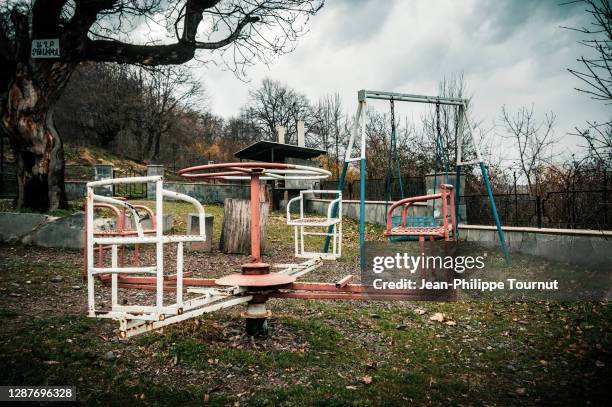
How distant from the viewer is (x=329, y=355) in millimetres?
3307

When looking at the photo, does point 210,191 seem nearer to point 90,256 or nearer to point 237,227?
point 237,227

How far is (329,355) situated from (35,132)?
28.4 ft

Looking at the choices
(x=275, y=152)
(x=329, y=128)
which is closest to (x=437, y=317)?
(x=275, y=152)

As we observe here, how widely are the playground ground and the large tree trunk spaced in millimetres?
4864

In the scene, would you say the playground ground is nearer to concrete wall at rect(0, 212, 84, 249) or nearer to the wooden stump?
concrete wall at rect(0, 212, 84, 249)

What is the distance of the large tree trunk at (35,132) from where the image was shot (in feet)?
28.7

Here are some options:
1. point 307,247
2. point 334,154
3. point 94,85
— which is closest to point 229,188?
point 334,154

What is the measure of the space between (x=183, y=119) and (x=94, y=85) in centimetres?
726

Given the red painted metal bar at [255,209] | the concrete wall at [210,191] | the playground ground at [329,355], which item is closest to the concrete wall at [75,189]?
the concrete wall at [210,191]

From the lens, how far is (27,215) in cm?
804

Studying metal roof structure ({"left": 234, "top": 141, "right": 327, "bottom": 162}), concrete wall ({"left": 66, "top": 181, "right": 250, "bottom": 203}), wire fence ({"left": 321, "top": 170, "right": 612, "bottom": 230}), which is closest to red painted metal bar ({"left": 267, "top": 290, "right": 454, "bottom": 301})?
wire fence ({"left": 321, "top": 170, "right": 612, "bottom": 230})

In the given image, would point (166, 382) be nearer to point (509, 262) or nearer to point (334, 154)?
point (509, 262)

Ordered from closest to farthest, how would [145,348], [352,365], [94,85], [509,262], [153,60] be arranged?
[352,365] → [145,348] → [509,262] → [153,60] → [94,85]

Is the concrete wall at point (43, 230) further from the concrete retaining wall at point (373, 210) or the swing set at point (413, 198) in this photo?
the concrete retaining wall at point (373, 210)
